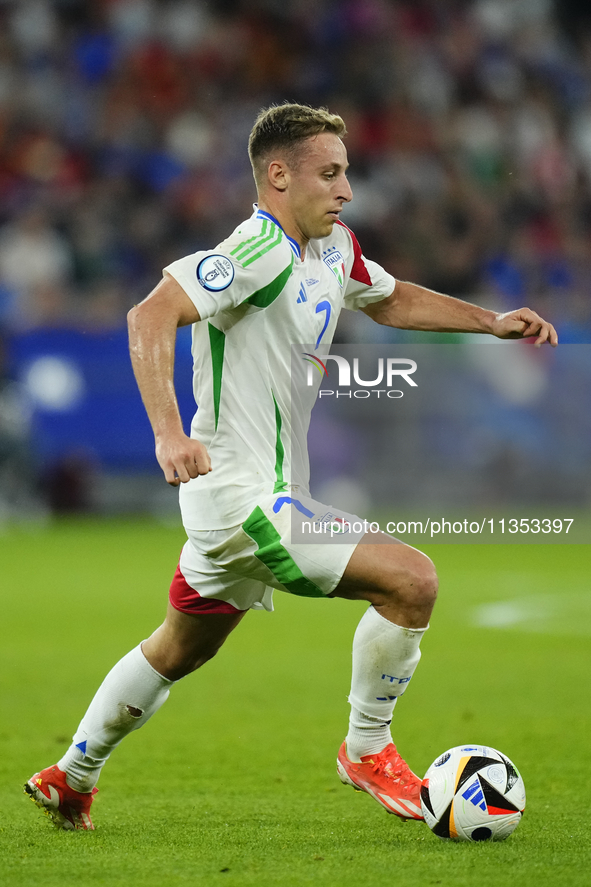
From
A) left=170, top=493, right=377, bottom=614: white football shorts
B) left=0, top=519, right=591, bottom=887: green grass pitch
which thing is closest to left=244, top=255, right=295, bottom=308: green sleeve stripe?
left=170, top=493, right=377, bottom=614: white football shorts

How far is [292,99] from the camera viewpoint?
54.8 feet

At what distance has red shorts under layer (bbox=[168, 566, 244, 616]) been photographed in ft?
13.1

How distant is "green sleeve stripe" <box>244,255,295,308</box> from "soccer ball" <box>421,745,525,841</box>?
5.15 ft

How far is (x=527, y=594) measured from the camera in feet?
30.6

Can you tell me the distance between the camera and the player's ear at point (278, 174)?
409 cm

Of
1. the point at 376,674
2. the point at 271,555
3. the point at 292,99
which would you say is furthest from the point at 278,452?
the point at 292,99

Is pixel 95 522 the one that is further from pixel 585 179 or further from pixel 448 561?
pixel 585 179

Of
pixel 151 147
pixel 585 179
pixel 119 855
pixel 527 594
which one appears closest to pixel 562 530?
pixel 527 594

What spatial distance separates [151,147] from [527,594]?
30.2 feet

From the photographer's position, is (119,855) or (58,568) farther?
(58,568)

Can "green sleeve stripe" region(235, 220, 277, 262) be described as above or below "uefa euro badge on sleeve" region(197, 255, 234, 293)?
above

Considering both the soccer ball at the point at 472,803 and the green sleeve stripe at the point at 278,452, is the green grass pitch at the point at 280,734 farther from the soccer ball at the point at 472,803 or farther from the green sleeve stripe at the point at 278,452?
the green sleeve stripe at the point at 278,452

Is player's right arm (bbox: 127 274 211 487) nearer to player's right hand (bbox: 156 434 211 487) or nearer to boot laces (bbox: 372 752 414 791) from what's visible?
player's right hand (bbox: 156 434 211 487)

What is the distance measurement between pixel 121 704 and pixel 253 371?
1214 mm
